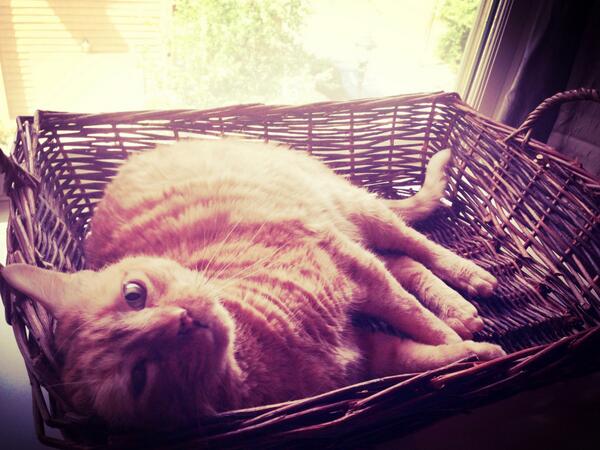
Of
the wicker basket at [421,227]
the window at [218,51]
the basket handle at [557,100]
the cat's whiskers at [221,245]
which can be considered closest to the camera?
the wicker basket at [421,227]

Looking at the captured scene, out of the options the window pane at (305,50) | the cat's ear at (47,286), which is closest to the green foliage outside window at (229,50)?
the window pane at (305,50)

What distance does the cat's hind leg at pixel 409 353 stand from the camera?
0.97m

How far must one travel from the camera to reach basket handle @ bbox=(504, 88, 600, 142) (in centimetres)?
116

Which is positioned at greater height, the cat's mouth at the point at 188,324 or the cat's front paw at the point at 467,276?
the cat's mouth at the point at 188,324

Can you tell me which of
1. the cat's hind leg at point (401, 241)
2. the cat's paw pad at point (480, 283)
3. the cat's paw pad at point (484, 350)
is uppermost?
the cat's hind leg at point (401, 241)

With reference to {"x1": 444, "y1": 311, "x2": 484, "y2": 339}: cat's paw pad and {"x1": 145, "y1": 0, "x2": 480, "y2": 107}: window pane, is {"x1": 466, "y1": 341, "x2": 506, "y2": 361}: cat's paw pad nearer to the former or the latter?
{"x1": 444, "y1": 311, "x2": 484, "y2": 339}: cat's paw pad

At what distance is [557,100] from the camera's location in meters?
1.26

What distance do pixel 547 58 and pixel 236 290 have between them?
1.46m

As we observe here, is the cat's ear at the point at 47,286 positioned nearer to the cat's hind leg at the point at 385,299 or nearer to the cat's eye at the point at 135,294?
the cat's eye at the point at 135,294

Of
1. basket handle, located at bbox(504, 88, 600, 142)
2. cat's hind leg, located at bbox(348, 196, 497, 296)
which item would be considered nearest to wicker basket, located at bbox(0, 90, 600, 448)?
basket handle, located at bbox(504, 88, 600, 142)

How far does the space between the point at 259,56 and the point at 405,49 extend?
0.76 m

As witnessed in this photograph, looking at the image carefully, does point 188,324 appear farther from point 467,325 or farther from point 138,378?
point 467,325

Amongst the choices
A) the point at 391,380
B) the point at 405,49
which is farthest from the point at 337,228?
the point at 405,49

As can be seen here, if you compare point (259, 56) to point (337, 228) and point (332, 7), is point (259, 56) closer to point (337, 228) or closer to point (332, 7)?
point (332, 7)
